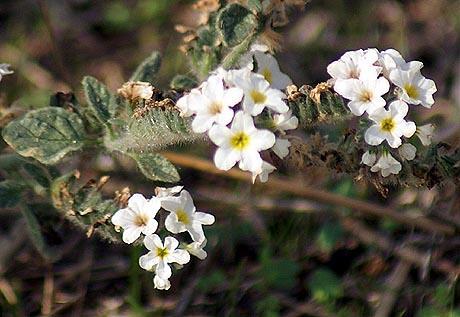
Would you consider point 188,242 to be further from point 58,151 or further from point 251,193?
point 251,193

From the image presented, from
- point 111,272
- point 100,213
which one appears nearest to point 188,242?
point 100,213

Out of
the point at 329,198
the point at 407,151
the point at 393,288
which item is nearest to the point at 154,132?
the point at 407,151

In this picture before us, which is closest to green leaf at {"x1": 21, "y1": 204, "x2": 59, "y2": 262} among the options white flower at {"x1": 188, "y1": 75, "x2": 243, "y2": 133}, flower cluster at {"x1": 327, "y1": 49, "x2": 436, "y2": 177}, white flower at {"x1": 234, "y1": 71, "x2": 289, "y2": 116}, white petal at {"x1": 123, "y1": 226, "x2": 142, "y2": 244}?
white petal at {"x1": 123, "y1": 226, "x2": 142, "y2": 244}

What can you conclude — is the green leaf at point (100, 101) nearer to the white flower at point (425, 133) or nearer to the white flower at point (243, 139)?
the white flower at point (243, 139)

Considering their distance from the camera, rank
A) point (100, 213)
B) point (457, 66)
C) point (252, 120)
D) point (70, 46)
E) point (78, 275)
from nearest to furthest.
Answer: point (252, 120) → point (100, 213) → point (78, 275) → point (457, 66) → point (70, 46)

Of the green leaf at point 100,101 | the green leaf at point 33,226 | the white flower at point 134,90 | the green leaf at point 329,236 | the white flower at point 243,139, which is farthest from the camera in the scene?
the green leaf at point 329,236

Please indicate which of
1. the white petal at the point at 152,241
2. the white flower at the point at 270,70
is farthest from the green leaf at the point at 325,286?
the white petal at the point at 152,241
